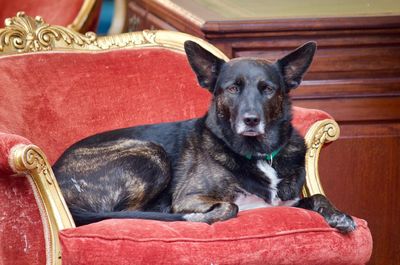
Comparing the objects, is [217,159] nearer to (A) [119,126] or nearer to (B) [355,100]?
(A) [119,126]

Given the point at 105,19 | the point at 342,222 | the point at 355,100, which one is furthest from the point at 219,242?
the point at 105,19

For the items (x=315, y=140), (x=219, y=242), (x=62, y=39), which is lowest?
(x=219, y=242)

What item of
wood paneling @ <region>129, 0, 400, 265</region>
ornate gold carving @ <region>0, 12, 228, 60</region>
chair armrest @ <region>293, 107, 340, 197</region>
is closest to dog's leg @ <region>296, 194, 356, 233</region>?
chair armrest @ <region>293, 107, 340, 197</region>

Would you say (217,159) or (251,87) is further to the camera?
(217,159)

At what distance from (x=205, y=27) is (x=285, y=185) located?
99 cm

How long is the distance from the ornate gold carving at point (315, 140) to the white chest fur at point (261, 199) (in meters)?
0.20

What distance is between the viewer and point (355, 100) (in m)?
3.93

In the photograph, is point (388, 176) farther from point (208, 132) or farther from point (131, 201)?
point (131, 201)

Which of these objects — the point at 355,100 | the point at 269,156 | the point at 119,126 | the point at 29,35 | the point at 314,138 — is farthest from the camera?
the point at 355,100

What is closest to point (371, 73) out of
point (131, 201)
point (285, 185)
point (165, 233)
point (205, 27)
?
point (205, 27)

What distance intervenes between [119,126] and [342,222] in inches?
42.2

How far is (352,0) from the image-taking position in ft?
14.5

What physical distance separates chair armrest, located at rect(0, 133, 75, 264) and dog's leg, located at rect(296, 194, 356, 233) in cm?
76

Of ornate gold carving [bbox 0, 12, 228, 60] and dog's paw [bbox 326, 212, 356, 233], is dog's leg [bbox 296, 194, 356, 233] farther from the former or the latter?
ornate gold carving [bbox 0, 12, 228, 60]
